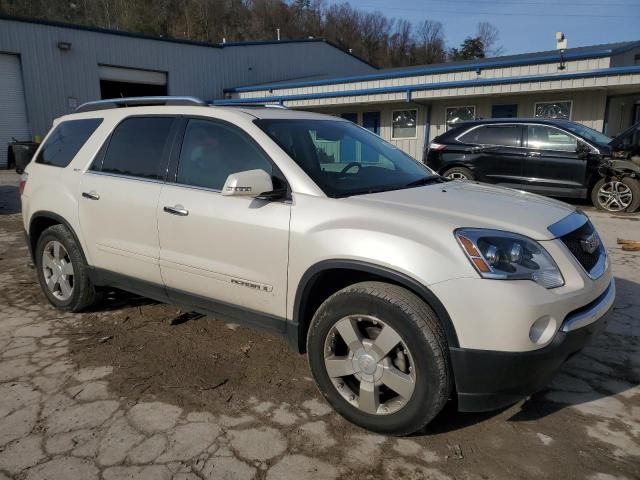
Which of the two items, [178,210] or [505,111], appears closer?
[178,210]

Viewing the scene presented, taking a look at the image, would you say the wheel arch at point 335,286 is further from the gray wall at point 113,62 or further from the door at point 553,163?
the gray wall at point 113,62

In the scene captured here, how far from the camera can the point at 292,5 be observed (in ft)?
211

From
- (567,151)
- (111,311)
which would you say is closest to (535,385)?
(111,311)

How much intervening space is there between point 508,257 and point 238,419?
1748mm

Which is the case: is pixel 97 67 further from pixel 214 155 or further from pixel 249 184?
pixel 249 184

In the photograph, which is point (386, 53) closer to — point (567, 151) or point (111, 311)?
point (567, 151)

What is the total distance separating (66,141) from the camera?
4508 mm

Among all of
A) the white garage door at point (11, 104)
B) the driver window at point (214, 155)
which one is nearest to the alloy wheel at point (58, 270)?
the driver window at point (214, 155)

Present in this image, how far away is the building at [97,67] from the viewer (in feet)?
64.9

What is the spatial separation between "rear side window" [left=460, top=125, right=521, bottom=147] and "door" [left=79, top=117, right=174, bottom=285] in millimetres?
8347

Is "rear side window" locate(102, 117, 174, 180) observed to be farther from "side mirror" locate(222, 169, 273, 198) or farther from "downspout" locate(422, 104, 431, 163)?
"downspout" locate(422, 104, 431, 163)

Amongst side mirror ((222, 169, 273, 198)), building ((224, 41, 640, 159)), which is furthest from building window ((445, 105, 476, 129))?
side mirror ((222, 169, 273, 198))

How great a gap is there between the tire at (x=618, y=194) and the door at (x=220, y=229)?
865cm

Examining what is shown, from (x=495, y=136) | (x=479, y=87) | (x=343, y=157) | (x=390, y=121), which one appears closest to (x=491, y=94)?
(x=479, y=87)
